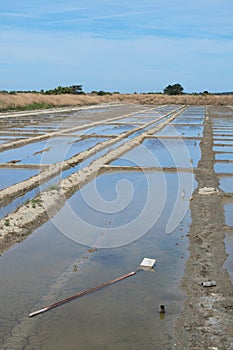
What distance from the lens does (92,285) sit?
4625 mm

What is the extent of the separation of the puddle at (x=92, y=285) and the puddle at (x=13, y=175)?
258cm

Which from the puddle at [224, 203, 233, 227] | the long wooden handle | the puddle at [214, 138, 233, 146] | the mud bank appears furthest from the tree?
the long wooden handle

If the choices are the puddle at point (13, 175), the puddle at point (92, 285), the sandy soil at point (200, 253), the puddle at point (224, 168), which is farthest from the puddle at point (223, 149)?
the puddle at point (92, 285)

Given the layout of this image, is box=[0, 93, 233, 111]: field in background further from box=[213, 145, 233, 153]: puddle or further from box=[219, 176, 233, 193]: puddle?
box=[219, 176, 233, 193]: puddle

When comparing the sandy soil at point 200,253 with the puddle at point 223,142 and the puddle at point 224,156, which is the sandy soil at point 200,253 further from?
the puddle at point 223,142

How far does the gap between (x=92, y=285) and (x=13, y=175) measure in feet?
19.6

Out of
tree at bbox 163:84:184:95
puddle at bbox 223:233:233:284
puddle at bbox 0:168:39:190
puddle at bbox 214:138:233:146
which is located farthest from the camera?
tree at bbox 163:84:184:95

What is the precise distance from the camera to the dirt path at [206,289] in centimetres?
365

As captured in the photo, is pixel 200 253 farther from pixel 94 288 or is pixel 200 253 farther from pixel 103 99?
pixel 103 99

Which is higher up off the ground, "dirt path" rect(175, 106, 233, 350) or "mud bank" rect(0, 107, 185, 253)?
"mud bank" rect(0, 107, 185, 253)

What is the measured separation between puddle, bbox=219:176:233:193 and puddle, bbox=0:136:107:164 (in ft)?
14.1

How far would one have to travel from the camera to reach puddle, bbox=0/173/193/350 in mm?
3672

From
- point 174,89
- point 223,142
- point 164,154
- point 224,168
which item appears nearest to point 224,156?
point 164,154

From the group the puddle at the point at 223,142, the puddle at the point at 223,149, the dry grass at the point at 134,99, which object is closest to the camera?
the puddle at the point at 223,149
